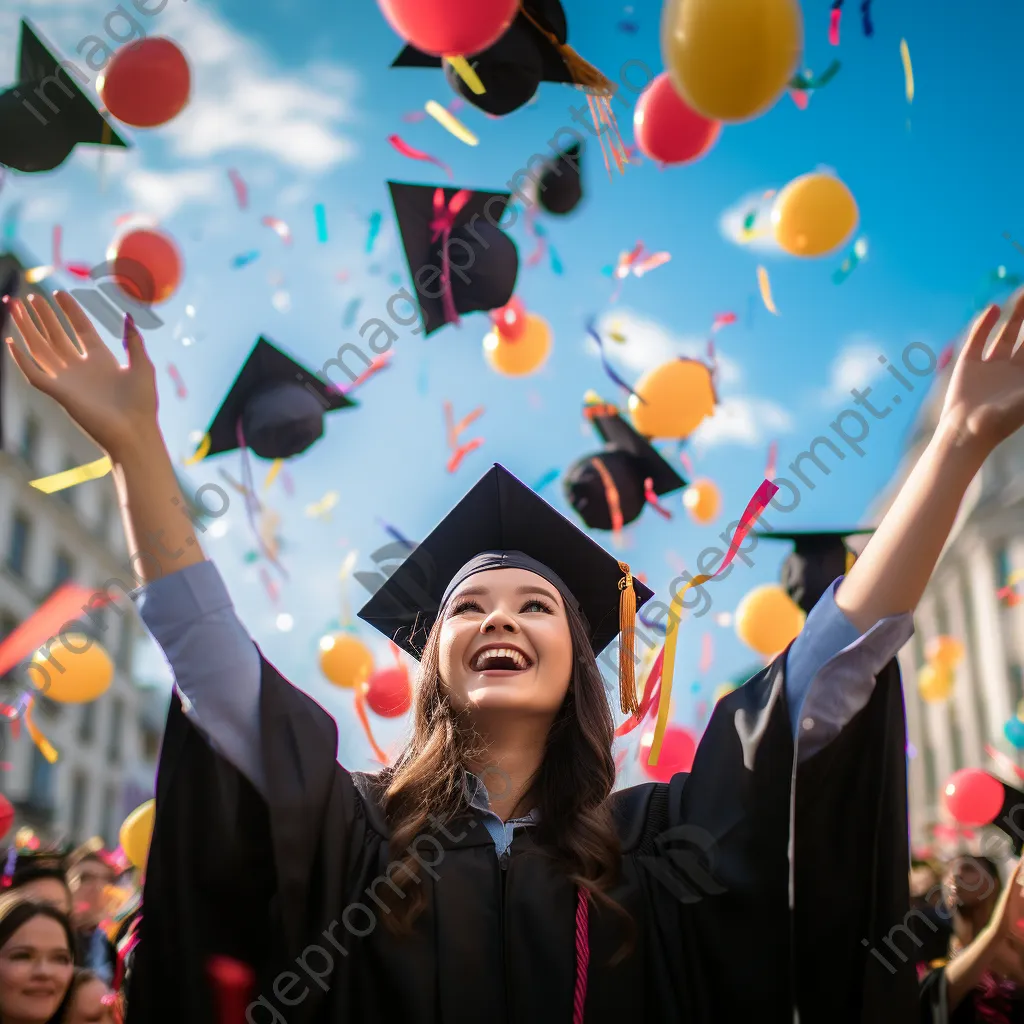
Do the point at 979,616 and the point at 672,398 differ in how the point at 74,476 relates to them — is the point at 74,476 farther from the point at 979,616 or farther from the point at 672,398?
the point at 979,616

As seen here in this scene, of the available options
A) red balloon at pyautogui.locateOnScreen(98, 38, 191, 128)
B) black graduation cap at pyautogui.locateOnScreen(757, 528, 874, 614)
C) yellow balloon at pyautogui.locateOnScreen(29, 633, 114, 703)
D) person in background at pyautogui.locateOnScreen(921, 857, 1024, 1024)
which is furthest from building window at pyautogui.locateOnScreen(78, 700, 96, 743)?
person in background at pyautogui.locateOnScreen(921, 857, 1024, 1024)

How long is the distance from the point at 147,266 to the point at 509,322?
1906mm

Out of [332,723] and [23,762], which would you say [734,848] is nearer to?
[332,723]

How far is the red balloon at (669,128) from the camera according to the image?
4.91 m

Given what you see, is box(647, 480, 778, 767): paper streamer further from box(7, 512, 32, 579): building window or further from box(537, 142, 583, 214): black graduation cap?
box(7, 512, 32, 579): building window

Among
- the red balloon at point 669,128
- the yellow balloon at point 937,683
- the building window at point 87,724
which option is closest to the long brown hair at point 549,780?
the red balloon at point 669,128

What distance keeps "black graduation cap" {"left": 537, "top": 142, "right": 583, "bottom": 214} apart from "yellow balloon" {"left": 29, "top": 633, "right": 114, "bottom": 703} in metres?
3.56

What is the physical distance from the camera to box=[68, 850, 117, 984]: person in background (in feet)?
15.1

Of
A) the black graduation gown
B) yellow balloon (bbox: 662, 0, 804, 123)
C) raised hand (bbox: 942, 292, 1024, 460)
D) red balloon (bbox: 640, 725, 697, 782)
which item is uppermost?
yellow balloon (bbox: 662, 0, 804, 123)

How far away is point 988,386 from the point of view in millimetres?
1981

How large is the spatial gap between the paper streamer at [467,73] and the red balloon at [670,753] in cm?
339

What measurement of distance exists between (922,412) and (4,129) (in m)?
31.2

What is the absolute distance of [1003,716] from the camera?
2898 centimetres

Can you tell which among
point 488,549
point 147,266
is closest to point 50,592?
point 147,266
